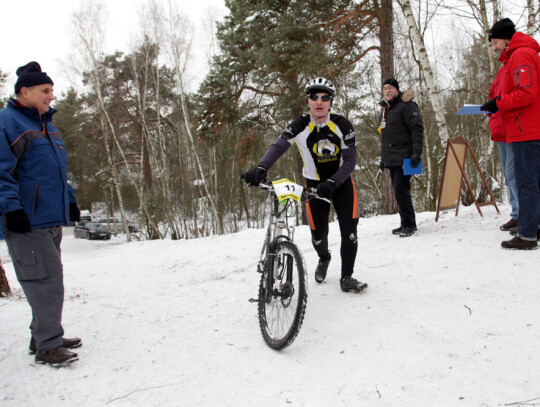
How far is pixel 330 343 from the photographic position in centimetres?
267

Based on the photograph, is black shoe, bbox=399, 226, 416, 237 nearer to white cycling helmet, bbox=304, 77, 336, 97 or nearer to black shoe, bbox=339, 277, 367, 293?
black shoe, bbox=339, 277, 367, 293

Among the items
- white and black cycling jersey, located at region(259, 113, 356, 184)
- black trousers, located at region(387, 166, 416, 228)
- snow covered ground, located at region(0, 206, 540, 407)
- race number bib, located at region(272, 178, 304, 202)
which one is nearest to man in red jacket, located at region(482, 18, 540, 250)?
snow covered ground, located at region(0, 206, 540, 407)

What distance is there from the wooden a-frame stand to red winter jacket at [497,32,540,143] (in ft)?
6.51

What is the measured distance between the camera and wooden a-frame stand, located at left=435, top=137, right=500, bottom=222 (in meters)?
5.70

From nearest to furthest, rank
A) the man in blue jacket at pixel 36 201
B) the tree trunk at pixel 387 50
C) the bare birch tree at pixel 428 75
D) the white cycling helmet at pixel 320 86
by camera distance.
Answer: the man in blue jacket at pixel 36 201
the white cycling helmet at pixel 320 86
the bare birch tree at pixel 428 75
the tree trunk at pixel 387 50

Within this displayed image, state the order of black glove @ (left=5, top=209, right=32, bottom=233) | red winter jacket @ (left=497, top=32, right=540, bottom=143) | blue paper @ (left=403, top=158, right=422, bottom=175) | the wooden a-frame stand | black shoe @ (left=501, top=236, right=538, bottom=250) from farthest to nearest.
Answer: the wooden a-frame stand → blue paper @ (left=403, top=158, right=422, bottom=175) → black shoe @ (left=501, top=236, right=538, bottom=250) → red winter jacket @ (left=497, top=32, right=540, bottom=143) → black glove @ (left=5, top=209, right=32, bottom=233)

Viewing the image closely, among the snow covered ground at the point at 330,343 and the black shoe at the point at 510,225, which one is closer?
the snow covered ground at the point at 330,343

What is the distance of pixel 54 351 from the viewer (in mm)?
2549

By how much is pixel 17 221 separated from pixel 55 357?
39.7 inches

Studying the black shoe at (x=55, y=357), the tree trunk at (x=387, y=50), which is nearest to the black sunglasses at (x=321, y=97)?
the black shoe at (x=55, y=357)

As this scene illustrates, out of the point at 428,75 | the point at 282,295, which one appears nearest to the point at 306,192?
the point at 282,295

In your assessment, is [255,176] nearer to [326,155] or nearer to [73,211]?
[326,155]

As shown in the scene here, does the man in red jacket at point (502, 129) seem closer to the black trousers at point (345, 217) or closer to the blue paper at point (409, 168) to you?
the blue paper at point (409, 168)

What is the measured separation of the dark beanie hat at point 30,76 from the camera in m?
2.59
